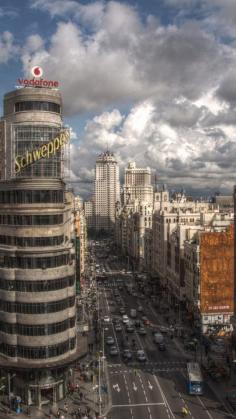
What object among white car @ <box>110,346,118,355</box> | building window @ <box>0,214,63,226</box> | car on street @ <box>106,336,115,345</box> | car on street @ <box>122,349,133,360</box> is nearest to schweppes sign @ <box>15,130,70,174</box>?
building window @ <box>0,214,63,226</box>

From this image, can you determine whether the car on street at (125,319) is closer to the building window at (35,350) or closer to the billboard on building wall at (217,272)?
the billboard on building wall at (217,272)

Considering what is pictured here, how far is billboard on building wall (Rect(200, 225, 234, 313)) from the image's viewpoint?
435 feet

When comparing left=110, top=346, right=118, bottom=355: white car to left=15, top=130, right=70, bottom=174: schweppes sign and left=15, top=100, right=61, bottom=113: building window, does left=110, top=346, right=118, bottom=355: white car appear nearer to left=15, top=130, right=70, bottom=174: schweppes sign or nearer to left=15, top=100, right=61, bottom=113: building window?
left=15, top=130, right=70, bottom=174: schweppes sign

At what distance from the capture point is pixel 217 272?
134 metres

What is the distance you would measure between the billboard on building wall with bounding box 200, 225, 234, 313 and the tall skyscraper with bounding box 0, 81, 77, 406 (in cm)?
5587

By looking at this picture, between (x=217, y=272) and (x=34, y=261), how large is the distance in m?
66.7

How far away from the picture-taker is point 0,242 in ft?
285

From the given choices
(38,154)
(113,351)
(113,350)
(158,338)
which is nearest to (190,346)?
(158,338)

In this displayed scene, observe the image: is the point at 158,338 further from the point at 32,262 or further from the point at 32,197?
the point at 32,197

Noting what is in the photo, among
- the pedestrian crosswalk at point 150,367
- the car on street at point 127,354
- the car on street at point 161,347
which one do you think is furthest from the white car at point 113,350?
the car on street at point 161,347

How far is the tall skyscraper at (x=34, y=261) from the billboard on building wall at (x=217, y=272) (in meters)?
55.9

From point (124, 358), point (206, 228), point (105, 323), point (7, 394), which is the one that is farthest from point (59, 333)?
point (206, 228)

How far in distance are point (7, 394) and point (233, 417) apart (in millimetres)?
38914

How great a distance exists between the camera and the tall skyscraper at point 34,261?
8206cm
